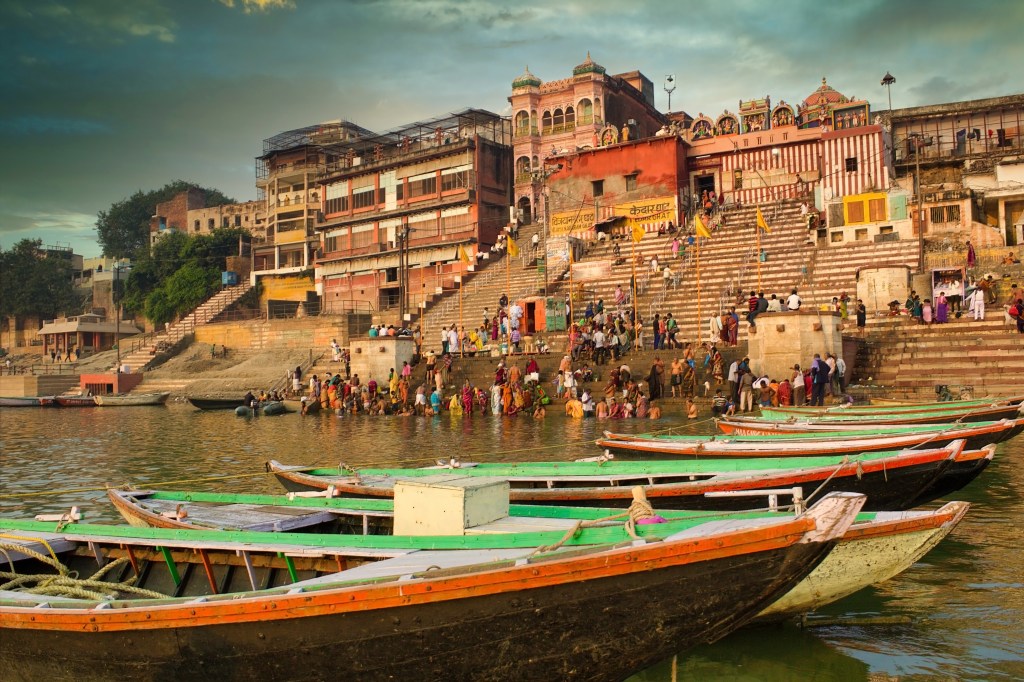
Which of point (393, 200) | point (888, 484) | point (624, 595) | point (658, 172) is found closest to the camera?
point (624, 595)

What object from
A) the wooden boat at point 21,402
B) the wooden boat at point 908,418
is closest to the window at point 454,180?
the wooden boat at point 21,402

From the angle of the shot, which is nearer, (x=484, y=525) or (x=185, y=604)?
(x=185, y=604)

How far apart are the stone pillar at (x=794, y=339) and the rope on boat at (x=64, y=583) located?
1880 centimetres

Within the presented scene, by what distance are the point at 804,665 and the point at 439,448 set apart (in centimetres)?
1259

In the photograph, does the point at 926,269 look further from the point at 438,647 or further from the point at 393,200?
the point at 393,200

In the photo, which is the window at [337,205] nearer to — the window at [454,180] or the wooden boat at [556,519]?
the window at [454,180]

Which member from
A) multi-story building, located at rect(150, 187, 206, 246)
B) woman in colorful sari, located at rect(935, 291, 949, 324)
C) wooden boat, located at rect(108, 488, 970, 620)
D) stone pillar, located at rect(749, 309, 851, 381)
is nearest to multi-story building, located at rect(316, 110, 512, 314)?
stone pillar, located at rect(749, 309, 851, 381)

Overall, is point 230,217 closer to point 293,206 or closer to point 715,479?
point 293,206

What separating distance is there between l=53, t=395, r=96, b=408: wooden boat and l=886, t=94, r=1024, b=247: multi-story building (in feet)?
125

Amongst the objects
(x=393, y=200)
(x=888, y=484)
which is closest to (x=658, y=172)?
(x=393, y=200)

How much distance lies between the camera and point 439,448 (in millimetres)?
17781

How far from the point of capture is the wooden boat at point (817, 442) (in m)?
10.2

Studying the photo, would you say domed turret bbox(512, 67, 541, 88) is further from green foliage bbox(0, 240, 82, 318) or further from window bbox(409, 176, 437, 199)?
green foliage bbox(0, 240, 82, 318)

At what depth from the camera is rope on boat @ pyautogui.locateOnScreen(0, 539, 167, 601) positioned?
559cm
